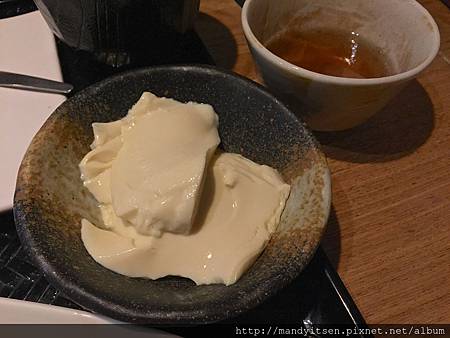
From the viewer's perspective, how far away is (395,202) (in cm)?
88

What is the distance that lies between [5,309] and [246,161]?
390 millimetres

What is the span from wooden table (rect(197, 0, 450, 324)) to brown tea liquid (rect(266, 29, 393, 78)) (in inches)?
3.5

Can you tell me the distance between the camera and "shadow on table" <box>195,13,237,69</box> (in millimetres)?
1089

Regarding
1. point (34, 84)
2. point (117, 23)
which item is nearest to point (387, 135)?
point (117, 23)

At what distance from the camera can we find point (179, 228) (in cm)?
72

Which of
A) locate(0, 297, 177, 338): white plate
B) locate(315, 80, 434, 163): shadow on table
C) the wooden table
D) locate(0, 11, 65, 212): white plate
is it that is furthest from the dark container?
locate(0, 297, 177, 338): white plate

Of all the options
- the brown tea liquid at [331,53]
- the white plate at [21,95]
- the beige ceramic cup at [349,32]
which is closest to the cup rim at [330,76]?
the beige ceramic cup at [349,32]

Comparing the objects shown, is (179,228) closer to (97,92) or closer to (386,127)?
(97,92)

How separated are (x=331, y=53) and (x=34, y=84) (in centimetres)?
54

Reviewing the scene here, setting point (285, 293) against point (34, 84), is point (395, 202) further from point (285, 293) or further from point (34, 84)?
point (34, 84)

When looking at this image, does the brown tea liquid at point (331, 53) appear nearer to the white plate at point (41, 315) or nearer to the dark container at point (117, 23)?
the dark container at point (117, 23)

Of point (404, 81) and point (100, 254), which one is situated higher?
point (404, 81)

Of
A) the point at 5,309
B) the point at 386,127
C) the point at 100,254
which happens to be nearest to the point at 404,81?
the point at 386,127

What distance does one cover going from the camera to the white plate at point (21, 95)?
2.82ft
